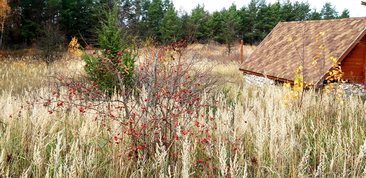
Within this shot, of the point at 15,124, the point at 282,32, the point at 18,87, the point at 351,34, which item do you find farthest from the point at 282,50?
the point at 15,124

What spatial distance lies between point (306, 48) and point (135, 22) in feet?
60.1

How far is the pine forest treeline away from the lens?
2844cm

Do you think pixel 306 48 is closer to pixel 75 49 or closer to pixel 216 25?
pixel 75 49

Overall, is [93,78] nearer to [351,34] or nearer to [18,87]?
[18,87]

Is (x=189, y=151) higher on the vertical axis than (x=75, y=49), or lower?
lower

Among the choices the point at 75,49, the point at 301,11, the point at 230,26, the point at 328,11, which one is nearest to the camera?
the point at 75,49

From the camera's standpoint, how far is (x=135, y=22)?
2612cm

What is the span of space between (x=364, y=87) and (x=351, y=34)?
5.67ft

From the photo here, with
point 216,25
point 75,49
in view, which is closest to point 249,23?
point 216,25

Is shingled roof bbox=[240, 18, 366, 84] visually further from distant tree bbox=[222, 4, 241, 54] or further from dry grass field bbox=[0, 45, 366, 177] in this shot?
distant tree bbox=[222, 4, 241, 54]

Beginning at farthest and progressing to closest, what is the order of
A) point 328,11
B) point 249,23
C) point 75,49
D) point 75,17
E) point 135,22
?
point 328,11, point 249,23, point 75,17, point 135,22, point 75,49

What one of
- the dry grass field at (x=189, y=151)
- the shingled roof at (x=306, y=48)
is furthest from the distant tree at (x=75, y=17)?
the dry grass field at (x=189, y=151)

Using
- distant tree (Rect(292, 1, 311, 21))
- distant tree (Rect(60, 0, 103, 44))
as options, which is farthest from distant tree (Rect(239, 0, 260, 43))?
distant tree (Rect(60, 0, 103, 44))

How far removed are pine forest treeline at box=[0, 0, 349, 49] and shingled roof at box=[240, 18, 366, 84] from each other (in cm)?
497
